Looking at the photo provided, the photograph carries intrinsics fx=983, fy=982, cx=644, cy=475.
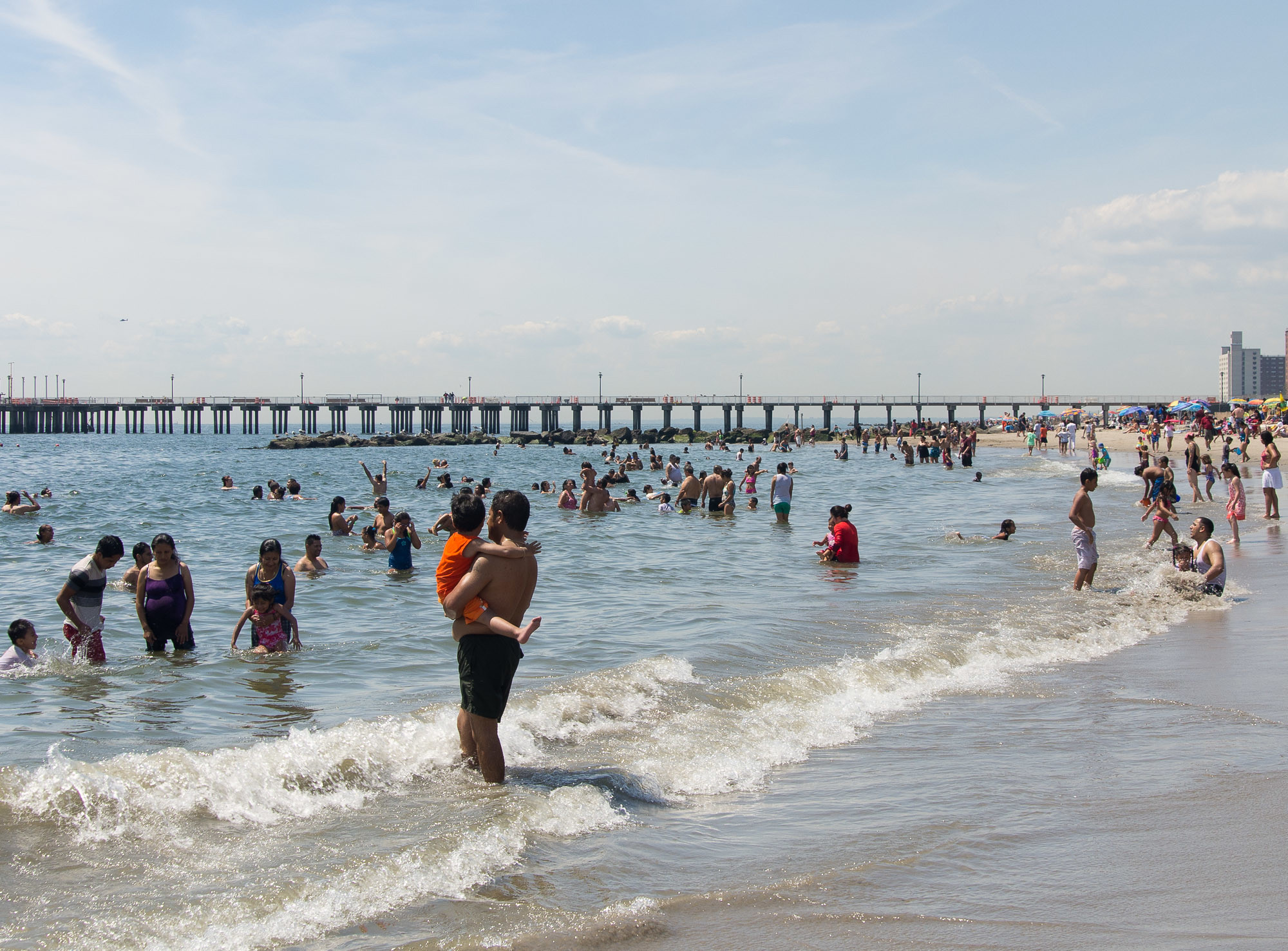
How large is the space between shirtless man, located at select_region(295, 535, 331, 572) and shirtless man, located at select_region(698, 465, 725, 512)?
1194 centimetres

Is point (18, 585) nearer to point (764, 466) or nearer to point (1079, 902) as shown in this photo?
point (1079, 902)

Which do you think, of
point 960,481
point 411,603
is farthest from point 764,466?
point 411,603

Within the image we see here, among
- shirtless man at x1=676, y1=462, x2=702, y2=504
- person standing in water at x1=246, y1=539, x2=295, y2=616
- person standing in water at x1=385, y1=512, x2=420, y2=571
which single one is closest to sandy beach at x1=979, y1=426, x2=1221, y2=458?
shirtless man at x1=676, y1=462, x2=702, y2=504

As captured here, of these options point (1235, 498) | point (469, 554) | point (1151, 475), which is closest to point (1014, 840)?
point (469, 554)

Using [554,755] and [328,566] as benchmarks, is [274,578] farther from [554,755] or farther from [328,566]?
[328,566]

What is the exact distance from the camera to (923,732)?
248 inches

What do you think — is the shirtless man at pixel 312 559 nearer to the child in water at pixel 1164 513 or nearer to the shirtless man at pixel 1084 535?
the shirtless man at pixel 1084 535

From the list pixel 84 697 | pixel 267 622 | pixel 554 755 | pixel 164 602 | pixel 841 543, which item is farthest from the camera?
pixel 841 543

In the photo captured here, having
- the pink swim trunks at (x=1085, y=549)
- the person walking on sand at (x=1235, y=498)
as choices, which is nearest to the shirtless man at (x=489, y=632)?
the pink swim trunks at (x=1085, y=549)

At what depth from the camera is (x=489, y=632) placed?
16.4ft

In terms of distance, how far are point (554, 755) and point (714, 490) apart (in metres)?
18.8

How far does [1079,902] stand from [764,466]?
4512cm

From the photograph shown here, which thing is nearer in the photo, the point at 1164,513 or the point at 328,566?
the point at 1164,513

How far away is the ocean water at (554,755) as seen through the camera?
12.8 ft
